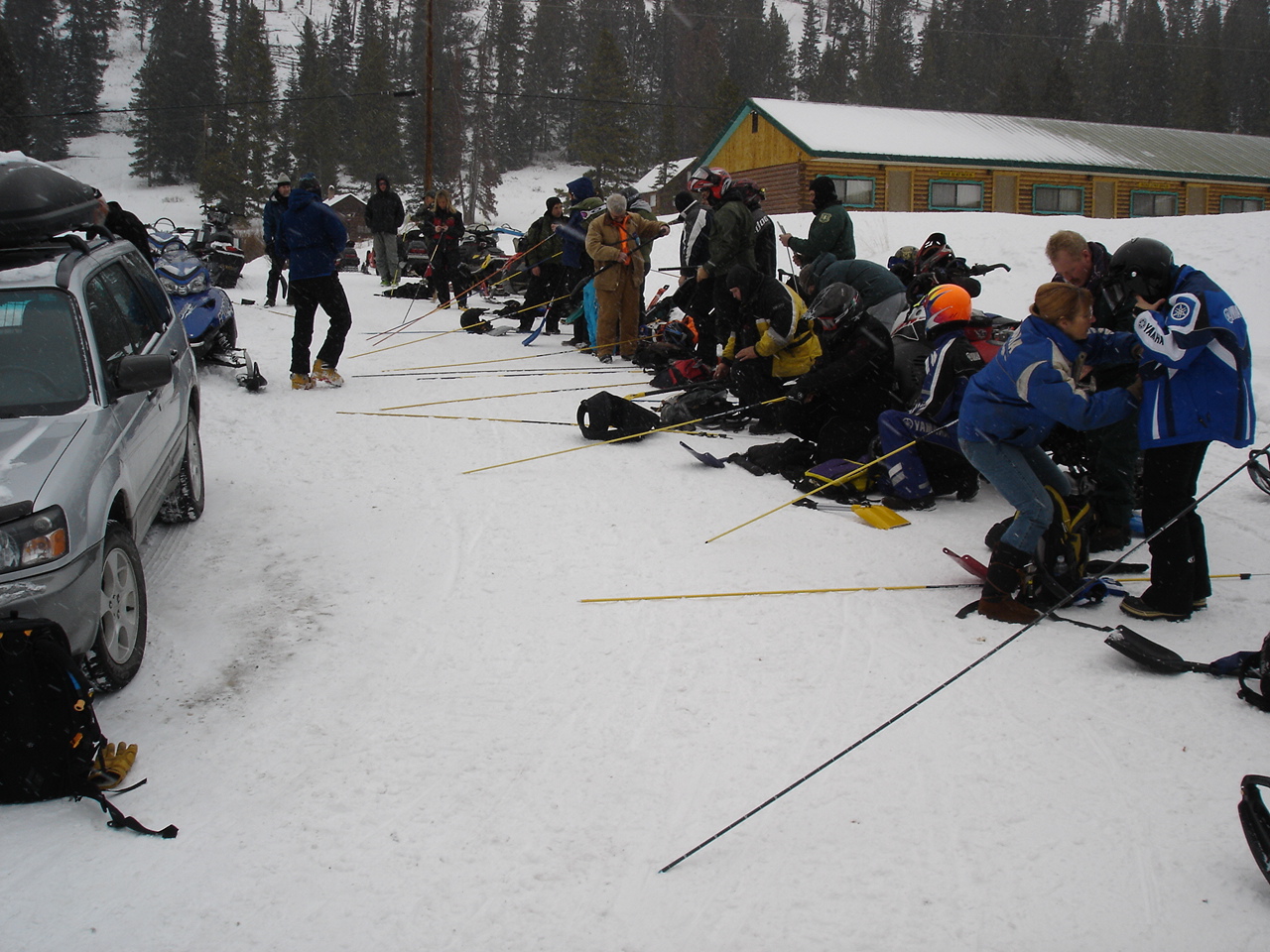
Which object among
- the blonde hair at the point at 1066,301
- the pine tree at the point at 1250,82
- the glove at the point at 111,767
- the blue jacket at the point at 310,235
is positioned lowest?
the glove at the point at 111,767

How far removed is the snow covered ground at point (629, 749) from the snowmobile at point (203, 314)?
12.6ft

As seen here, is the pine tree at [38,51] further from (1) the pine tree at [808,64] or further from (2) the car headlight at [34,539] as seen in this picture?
(2) the car headlight at [34,539]

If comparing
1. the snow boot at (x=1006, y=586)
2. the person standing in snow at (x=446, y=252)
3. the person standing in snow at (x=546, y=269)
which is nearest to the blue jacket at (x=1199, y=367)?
the snow boot at (x=1006, y=586)

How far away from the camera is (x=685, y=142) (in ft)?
239

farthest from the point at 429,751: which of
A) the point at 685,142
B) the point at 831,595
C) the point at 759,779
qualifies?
the point at 685,142

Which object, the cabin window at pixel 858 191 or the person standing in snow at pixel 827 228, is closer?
the person standing in snow at pixel 827 228

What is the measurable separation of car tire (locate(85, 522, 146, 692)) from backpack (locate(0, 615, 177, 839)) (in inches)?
18.5

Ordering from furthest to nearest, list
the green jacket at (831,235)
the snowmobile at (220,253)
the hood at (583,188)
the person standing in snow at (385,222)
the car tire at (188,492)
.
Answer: the snowmobile at (220,253) < the person standing in snow at (385,222) < the hood at (583,188) < the green jacket at (831,235) < the car tire at (188,492)

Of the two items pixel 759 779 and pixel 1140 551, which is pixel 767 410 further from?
pixel 759 779

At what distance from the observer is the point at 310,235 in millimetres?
9109

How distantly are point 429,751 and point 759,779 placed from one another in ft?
4.03

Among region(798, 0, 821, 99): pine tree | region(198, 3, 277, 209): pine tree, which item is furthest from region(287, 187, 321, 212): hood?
region(798, 0, 821, 99): pine tree

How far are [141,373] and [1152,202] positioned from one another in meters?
36.8

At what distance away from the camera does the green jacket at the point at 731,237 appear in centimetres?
907
